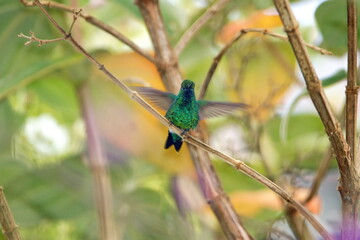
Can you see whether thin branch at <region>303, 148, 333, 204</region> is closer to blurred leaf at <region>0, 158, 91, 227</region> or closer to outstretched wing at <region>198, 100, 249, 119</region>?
outstretched wing at <region>198, 100, 249, 119</region>

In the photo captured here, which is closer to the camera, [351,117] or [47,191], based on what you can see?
[351,117]

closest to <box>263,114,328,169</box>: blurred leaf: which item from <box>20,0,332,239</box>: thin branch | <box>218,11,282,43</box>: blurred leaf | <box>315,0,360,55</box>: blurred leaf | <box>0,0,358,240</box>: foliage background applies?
<box>0,0,358,240</box>: foliage background

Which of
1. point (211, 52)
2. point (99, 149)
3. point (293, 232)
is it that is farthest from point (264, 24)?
point (293, 232)

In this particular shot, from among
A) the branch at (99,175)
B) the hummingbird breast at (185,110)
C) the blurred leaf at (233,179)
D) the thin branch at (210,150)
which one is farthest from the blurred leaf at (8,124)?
the thin branch at (210,150)

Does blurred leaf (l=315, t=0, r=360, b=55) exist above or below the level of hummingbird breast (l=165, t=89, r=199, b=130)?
above

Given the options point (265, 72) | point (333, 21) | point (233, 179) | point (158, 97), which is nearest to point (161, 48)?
point (158, 97)

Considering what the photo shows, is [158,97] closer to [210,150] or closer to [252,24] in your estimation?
[210,150]

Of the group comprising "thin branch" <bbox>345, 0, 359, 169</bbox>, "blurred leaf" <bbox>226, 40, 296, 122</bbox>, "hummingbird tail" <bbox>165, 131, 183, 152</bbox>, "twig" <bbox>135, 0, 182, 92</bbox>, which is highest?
"blurred leaf" <bbox>226, 40, 296, 122</bbox>
